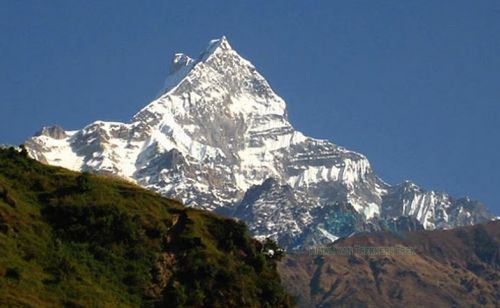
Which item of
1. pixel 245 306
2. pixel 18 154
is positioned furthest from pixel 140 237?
pixel 18 154

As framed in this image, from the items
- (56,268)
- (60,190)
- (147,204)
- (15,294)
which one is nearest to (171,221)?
(147,204)

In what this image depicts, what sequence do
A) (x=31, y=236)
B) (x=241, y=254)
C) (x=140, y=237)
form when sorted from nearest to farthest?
(x=31, y=236), (x=140, y=237), (x=241, y=254)

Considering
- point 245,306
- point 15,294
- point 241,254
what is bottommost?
point 15,294

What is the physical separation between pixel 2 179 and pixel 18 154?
39.9 ft

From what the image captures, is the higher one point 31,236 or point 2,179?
point 2,179

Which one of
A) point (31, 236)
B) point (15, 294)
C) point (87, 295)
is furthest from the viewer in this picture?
point (31, 236)

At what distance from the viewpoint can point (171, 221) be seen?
143m

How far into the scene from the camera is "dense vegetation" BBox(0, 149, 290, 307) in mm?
121875

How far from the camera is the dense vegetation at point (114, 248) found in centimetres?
12188

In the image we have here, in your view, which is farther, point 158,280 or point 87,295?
point 158,280

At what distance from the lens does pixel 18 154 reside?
153m

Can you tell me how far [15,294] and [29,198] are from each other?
29.8 m

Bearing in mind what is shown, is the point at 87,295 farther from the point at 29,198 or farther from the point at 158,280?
the point at 29,198

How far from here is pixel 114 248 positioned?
443ft
